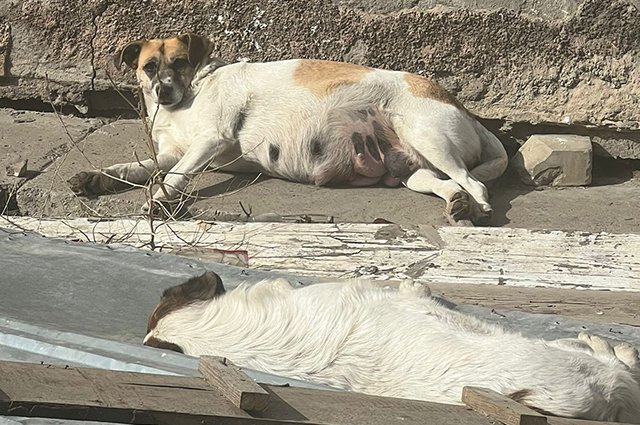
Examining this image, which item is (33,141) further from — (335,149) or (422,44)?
(422,44)

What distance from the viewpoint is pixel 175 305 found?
10.5ft

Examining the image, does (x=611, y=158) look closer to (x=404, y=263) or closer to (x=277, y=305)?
(x=404, y=263)

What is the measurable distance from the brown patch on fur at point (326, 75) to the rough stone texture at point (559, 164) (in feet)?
3.66

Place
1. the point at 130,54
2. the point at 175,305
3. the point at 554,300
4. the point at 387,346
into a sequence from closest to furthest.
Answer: the point at 387,346
the point at 175,305
the point at 554,300
the point at 130,54

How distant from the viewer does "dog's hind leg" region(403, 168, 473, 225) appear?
6.34 m

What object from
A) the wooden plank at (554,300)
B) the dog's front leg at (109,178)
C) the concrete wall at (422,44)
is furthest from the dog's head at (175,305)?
the concrete wall at (422,44)

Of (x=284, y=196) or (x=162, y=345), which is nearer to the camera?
(x=162, y=345)

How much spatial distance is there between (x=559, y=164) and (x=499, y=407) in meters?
4.77

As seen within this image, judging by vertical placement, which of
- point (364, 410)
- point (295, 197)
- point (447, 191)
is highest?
point (364, 410)

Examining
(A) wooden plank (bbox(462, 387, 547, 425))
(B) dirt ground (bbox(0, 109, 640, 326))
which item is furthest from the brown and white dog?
(A) wooden plank (bbox(462, 387, 547, 425))

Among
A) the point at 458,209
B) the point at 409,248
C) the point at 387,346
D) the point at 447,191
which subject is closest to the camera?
the point at 387,346

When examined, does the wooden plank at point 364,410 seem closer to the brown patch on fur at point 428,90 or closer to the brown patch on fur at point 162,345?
the brown patch on fur at point 162,345

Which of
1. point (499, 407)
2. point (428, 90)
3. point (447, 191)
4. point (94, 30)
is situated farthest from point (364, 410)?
point (94, 30)

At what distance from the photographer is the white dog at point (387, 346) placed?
2635mm
